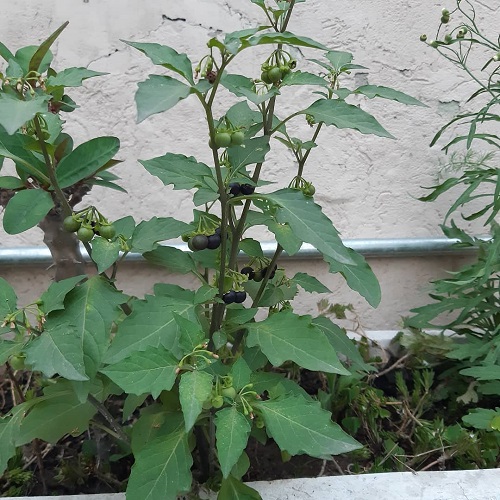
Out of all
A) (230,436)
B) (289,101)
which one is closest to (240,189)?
(230,436)

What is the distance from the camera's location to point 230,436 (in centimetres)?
61

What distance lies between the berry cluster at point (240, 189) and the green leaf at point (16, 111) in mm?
297

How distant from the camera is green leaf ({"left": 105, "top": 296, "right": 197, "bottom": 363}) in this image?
2.28 feet

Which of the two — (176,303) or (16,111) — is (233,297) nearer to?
(176,303)

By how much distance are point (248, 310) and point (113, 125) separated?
2.63 ft

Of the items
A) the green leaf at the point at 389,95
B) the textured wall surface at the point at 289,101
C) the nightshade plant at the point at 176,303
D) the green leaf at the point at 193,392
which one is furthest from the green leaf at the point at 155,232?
the textured wall surface at the point at 289,101

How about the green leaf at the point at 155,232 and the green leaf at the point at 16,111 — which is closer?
the green leaf at the point at 16,111

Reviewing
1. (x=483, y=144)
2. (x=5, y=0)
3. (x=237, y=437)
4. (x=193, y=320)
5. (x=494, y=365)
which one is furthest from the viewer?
(x=483, y=144)

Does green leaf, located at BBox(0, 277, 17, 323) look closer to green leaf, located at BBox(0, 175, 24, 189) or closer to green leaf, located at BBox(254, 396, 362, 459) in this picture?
green leaf, located at BBox(0, 175, 24, 189)

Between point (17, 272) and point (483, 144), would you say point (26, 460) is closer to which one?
point (17, 272)

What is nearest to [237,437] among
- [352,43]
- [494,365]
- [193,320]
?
[193,320]

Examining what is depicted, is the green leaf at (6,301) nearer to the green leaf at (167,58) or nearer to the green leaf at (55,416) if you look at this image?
the green leaf at (55,416)

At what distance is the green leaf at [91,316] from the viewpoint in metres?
0.68

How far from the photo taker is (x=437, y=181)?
1.48 meters
